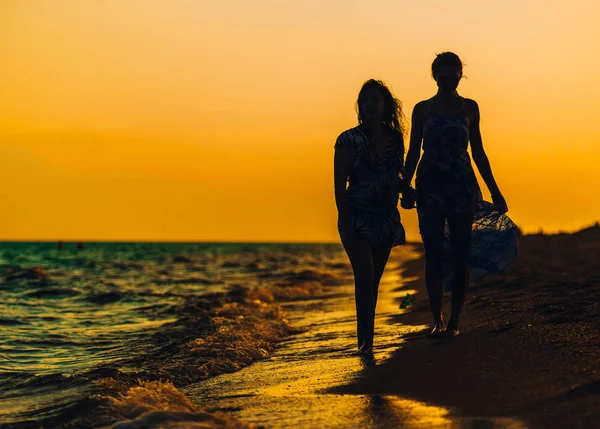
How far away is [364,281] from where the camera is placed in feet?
19.3

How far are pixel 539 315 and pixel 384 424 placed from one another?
3.01 m

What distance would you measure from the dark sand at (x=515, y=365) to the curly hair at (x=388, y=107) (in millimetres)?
1767

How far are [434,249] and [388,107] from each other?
1.18 m

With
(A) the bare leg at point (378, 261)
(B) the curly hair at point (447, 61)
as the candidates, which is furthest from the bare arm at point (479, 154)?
(A) the bare leg at point (378, 261)

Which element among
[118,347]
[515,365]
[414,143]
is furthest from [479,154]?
[118,347]

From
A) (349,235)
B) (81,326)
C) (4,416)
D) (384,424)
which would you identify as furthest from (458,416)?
(81,326)

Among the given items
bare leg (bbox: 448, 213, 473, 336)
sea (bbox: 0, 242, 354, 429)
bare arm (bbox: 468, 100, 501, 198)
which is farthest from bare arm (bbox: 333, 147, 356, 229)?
sea (bbox: 0, 242, 354, 429)

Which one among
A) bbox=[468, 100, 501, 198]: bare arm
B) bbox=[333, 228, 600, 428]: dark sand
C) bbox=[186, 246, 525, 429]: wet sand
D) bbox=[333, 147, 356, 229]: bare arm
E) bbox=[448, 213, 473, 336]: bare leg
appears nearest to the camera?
bbox=[333, 228, 600, 428]: dark sand

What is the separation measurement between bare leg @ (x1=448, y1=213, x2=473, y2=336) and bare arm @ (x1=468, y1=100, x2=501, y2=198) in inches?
16.1

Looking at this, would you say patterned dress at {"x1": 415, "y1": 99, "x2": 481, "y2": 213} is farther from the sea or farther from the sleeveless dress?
the sea

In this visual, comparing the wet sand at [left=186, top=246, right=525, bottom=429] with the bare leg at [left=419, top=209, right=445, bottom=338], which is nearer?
the wet sand at [left=186, top=246, right=525, bottom=429]

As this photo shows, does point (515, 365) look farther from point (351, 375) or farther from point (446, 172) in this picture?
point (446, 172)

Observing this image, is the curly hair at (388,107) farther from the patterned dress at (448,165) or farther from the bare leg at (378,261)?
the bare leg at (378,261)

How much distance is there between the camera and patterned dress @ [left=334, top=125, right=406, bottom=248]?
19.2 feet
